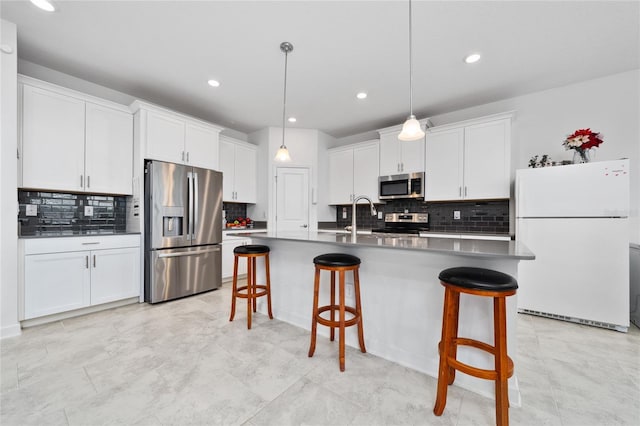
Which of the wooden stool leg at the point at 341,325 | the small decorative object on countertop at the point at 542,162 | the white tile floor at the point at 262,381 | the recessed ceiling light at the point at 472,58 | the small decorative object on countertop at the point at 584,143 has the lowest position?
the white tile floor at the point at 262,381

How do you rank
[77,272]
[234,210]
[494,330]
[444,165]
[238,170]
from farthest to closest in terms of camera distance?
[234,210]
[238,170]
[444,165]
[77,272]
[494,330]

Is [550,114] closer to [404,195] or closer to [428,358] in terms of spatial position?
[404,195]

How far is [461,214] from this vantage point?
12.7ft

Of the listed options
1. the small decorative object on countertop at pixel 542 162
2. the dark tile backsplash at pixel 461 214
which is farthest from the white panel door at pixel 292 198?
the small decorative object on countertop at pixel 542 162

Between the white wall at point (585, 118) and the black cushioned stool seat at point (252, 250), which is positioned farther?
the white wall at point (585, 118)

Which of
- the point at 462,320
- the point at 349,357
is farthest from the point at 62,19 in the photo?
the point at 462,320

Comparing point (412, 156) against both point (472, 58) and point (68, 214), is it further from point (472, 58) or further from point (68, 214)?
point (68, 214)

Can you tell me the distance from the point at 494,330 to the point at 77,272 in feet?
12.1

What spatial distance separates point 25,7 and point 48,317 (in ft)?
9.01

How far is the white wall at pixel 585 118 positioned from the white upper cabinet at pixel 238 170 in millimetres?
3862

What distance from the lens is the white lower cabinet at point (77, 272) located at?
243 cm

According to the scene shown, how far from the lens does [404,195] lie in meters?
4.06

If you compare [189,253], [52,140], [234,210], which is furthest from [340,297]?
[234,210]

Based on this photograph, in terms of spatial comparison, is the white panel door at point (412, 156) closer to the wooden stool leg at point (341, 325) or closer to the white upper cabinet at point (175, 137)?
the wooden stool leg at point (341, 325)
